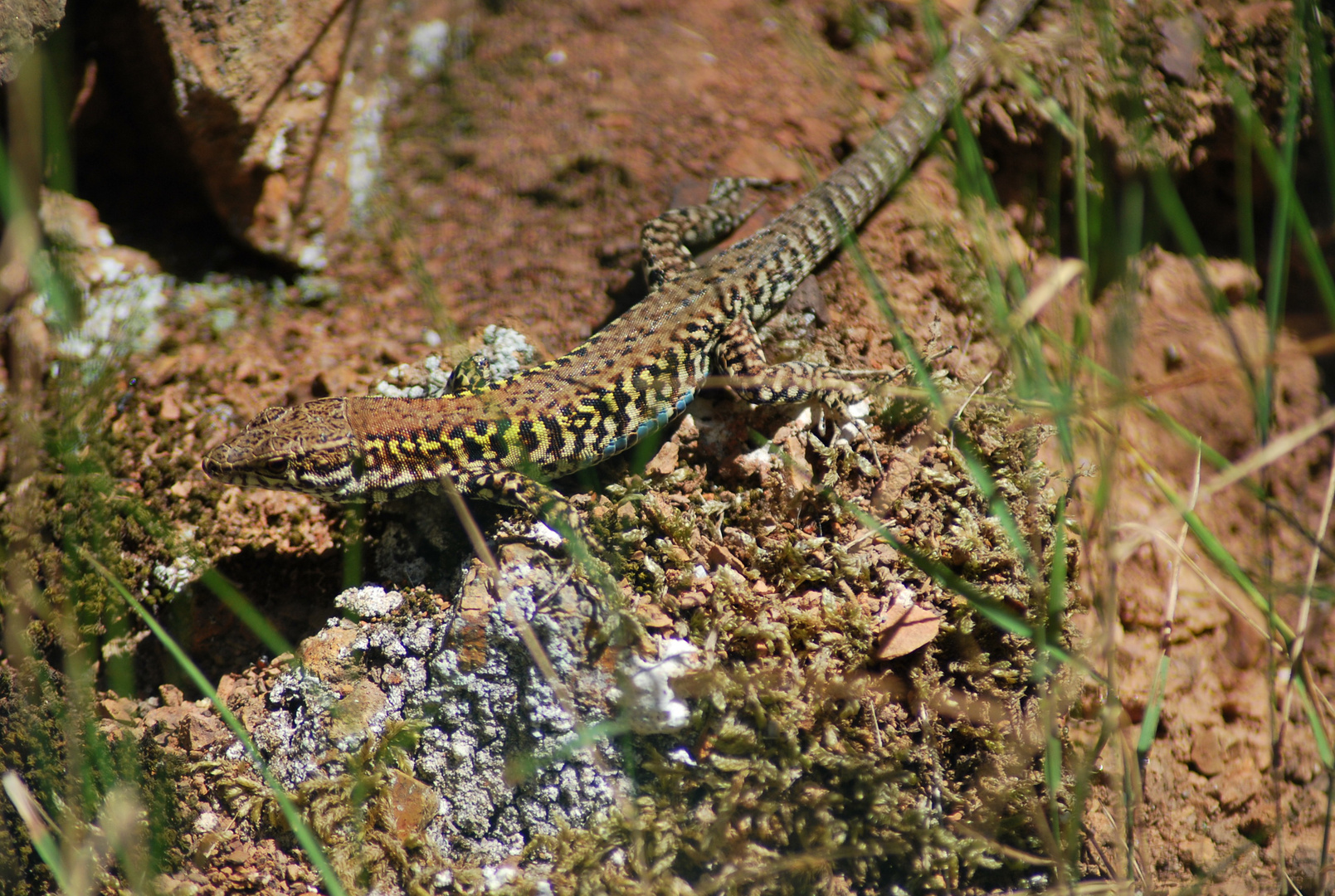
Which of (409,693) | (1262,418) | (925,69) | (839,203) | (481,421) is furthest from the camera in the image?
(925,69)

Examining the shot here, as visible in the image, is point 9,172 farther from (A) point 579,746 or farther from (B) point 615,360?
(A) point 579,746

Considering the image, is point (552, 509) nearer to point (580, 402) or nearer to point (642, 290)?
point (580, 402)

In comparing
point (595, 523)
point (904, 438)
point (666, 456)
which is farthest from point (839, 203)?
point (595, 523)

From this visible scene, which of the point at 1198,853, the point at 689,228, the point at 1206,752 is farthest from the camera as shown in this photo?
the point at 689,228

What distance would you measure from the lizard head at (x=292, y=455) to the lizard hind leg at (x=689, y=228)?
1.83m

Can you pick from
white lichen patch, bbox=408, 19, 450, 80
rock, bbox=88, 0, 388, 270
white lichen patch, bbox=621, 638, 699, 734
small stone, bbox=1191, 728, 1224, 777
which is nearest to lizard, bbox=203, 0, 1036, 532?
white lichen patch, bbox=621, 638, 699, 734

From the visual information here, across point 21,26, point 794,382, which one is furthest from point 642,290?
point 21,26

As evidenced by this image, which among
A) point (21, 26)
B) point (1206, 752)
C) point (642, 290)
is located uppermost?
point (21, 26)

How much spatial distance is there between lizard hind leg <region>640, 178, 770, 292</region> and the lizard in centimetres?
1

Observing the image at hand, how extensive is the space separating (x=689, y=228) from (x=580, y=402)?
1368 millimetres

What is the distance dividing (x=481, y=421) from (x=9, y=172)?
8.54 ft

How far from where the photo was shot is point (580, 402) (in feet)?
12.6

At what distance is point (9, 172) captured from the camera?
12.7ft

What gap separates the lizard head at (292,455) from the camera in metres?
3.59
